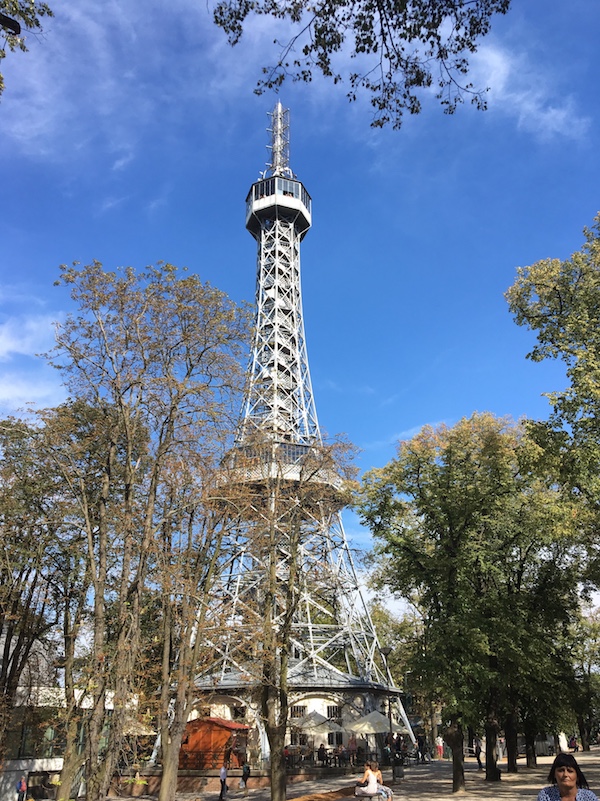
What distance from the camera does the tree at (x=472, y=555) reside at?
778 inches

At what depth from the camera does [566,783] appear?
467cm

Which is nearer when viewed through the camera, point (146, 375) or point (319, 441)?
point (146, 375)

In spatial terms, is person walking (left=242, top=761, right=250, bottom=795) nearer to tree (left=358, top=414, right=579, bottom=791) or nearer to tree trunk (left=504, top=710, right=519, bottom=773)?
tree (left=358, top=414, right=579, bottom=791)

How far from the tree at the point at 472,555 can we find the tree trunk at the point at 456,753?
37 millimetres

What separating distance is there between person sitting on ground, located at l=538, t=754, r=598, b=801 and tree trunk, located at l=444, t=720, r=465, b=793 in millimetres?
16887

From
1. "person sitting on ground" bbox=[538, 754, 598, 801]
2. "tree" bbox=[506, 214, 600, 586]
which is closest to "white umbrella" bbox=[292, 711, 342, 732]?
"tree" bbox=[506, 214, 600, 586]

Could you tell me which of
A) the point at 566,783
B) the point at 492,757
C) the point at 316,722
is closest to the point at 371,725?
the point at 316,722

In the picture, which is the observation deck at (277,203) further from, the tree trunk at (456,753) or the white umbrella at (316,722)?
the tree trunk at (456,753)

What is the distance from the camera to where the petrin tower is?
18.5 m

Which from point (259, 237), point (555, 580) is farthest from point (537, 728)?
point (259, 237)

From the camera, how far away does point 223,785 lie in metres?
21.9

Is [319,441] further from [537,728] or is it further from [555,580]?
[537,728]

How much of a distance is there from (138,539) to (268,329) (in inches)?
1625

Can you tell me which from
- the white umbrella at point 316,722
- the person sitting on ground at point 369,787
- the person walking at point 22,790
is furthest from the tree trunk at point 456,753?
the person walking at point 22,790
